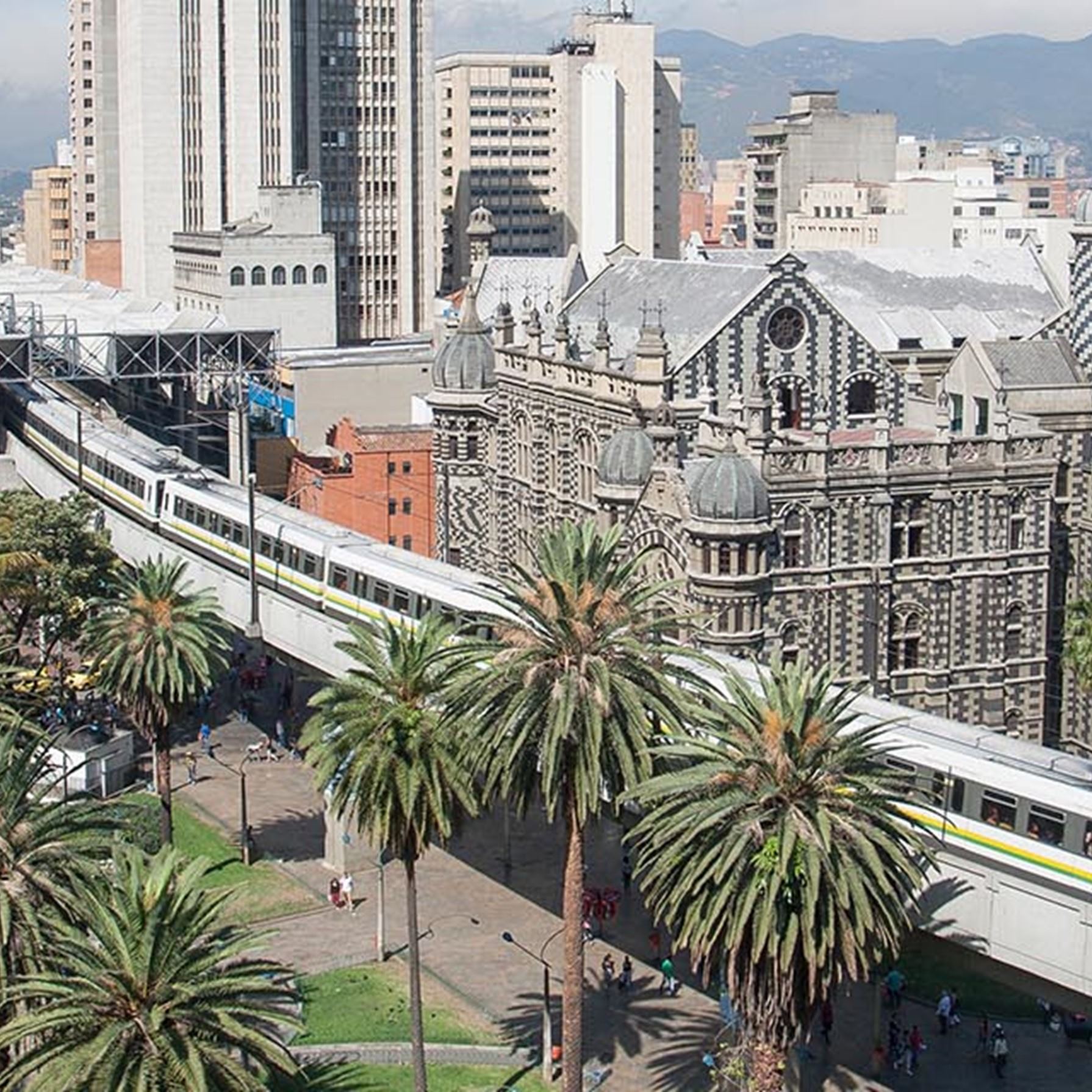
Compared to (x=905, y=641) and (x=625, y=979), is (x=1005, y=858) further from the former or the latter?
(x=905, y=641)

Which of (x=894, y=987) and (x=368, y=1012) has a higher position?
(x=894, y=987)

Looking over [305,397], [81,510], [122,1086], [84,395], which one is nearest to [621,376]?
[81,510]

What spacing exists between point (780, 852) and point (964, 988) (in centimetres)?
2569

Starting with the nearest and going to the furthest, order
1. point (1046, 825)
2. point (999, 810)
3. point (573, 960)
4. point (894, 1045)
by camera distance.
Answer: point (1046, 825) → point (999, 810) → point (573, 960) → point (894, 1045)

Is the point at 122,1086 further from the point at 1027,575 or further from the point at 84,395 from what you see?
the point at 84,395

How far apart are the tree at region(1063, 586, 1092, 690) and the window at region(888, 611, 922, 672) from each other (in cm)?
1583

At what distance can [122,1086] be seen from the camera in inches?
1548

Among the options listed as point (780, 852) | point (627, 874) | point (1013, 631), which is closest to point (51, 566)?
point (627, 874)

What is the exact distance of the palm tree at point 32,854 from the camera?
144ft

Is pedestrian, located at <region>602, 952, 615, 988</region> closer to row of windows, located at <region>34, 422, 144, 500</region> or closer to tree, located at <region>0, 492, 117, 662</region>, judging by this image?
tree, located at <region>0, 492, 117, 662</region>

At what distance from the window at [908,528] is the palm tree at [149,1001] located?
Answer: 4565cm

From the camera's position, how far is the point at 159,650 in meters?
75.4

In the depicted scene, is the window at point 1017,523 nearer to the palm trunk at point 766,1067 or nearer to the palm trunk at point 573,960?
the palm trunk at point 573,960

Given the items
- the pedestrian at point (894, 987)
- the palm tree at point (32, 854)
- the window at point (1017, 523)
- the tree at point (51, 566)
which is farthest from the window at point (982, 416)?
the palm tree at point (32, 854)
